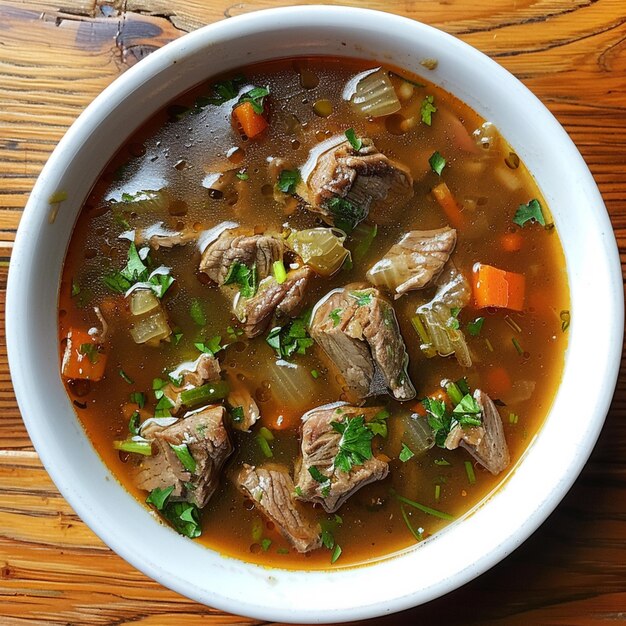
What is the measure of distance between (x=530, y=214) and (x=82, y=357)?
1.70 meters

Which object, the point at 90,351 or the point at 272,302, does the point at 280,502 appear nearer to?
the point at 272,302

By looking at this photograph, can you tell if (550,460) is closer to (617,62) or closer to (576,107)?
(576,107)

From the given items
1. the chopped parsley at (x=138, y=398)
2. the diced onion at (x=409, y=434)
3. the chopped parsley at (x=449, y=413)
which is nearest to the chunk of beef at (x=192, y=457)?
the chopped parsley at (x=138, y=398)

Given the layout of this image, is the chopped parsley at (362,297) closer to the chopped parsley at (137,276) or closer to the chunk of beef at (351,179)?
the chunk of beef at (351,179)

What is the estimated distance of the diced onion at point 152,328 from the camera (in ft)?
8.16

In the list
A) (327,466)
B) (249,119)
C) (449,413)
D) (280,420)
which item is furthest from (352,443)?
(249,119)

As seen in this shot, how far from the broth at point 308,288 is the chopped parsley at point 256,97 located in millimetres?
30

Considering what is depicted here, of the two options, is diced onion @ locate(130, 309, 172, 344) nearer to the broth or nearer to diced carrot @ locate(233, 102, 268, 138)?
the broth

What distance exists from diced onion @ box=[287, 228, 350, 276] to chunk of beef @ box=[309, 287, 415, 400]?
0.12 meters

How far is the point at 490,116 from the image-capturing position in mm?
2469

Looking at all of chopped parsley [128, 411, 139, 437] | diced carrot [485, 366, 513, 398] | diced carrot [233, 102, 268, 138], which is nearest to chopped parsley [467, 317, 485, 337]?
diced carrot [485, 366, 513, 398]

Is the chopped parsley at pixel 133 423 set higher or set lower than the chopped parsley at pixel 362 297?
lower

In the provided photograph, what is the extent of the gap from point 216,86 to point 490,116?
98 cm

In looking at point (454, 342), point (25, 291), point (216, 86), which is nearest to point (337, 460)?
point (454, 342)
